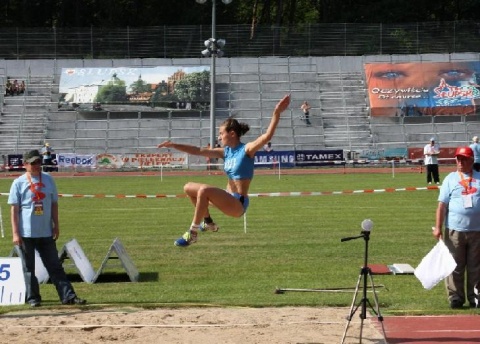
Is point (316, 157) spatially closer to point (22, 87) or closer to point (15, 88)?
point (22, 87)

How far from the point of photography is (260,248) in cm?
1891

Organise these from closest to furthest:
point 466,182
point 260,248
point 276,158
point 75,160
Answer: point 466,182 < point 260,248 < point 276,158 < point 75,160

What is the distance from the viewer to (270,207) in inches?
1097

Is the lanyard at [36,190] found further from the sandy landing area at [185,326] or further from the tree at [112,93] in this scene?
the tree at [112,93]

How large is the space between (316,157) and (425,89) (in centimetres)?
1071

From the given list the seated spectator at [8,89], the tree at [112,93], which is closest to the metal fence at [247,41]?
the seated spectator at [8,89]

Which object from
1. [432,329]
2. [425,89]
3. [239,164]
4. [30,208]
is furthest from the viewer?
[425,89]

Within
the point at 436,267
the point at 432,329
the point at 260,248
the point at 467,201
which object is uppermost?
the point at 467,201

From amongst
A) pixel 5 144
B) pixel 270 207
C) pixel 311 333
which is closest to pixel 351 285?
pixel 311 333

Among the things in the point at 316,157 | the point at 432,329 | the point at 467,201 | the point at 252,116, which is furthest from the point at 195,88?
the point at 432,329

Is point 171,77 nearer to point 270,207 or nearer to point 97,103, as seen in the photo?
point 97,103

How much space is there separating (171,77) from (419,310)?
46178 millimetres

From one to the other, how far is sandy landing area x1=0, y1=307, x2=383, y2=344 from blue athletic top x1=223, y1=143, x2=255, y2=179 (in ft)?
5.88

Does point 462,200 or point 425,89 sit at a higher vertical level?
point 425,89
